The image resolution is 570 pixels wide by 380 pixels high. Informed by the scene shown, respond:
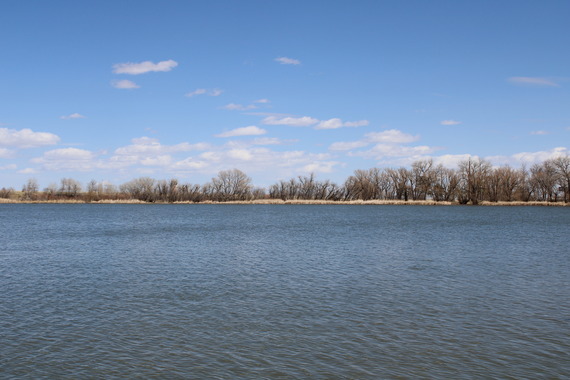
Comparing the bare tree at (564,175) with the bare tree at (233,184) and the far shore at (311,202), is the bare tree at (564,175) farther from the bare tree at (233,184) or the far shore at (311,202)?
the bare tree at (233,184)

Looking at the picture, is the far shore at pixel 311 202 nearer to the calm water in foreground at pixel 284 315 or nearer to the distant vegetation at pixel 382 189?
the distant vegetation at pixel 382 189

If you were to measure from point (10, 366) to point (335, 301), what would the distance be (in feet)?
34.6

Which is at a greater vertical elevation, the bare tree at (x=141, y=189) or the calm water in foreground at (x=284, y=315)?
the bare tree at (x=141, y=189)

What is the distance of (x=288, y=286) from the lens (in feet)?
65.9

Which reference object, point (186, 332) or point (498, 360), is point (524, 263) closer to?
point (498, 360)

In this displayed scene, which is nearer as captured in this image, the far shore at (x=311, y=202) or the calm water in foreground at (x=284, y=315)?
the calm water in foreground at (x=284, y=315)

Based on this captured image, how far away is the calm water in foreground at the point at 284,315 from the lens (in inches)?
444

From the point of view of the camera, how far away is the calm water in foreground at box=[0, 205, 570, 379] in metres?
11.3

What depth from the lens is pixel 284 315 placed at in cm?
1560

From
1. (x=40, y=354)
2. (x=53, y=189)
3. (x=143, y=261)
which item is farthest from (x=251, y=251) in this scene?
(x=53, y=189)

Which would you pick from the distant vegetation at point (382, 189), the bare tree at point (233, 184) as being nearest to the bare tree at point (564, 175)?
the distant vegetation at point (382, 189)

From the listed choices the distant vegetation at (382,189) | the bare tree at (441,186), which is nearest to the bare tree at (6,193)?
the distant vegetation at (382,189)

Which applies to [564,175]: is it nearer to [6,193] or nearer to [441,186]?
[441,186]

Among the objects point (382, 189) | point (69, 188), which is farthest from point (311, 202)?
point (69, 188)
